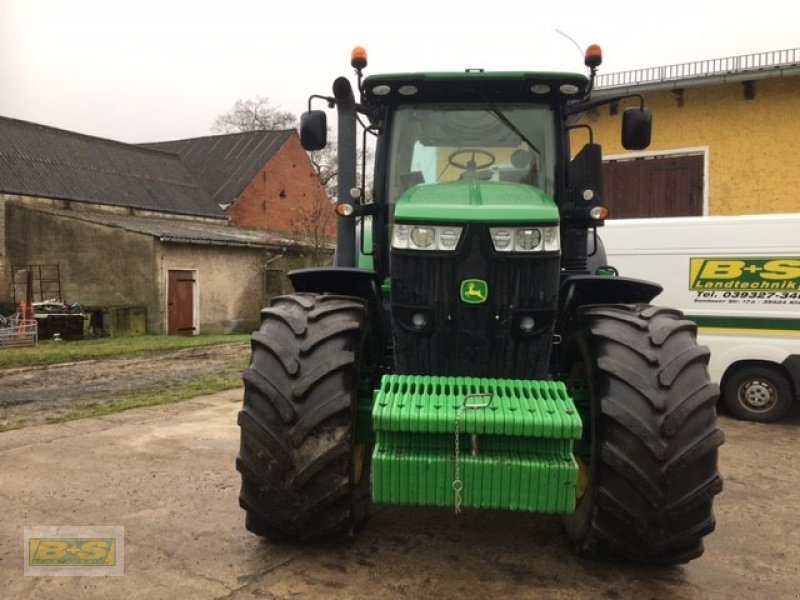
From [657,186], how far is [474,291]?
11.1 metres

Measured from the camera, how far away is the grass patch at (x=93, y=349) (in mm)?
12445

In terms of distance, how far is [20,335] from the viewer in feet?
49.0

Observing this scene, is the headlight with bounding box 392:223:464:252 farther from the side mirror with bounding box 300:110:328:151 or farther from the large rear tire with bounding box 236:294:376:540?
the side mirror with bounding box 300:110:328:151

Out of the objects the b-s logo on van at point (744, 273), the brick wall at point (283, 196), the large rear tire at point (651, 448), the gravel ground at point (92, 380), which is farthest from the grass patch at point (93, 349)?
the brick wall at point (283, 196)

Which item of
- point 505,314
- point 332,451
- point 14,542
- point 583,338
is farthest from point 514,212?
point 14,542

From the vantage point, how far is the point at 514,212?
131 inches

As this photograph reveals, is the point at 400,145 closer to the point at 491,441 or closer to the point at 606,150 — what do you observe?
the point at 491,441

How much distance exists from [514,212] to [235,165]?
30.7m

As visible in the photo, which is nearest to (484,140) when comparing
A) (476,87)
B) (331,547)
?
(476,87)

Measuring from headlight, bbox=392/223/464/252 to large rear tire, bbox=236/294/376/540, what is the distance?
49cm

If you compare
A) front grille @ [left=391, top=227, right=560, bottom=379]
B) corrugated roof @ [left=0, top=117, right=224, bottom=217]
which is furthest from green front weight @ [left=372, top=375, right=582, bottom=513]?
corrugated roof @ [left=0, top=117, right=224, bottom=217]

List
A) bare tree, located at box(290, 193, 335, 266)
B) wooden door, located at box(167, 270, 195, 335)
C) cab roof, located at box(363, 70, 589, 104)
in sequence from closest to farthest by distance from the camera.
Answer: cab roof, located at box(363, 70, 589, 104)
wooden door, located at box(167, 270, 195, 335)
bare tree, located at box(290, 193, 335, 266)

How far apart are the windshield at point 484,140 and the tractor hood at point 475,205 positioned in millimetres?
385

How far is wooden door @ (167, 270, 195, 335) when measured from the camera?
775 inches
